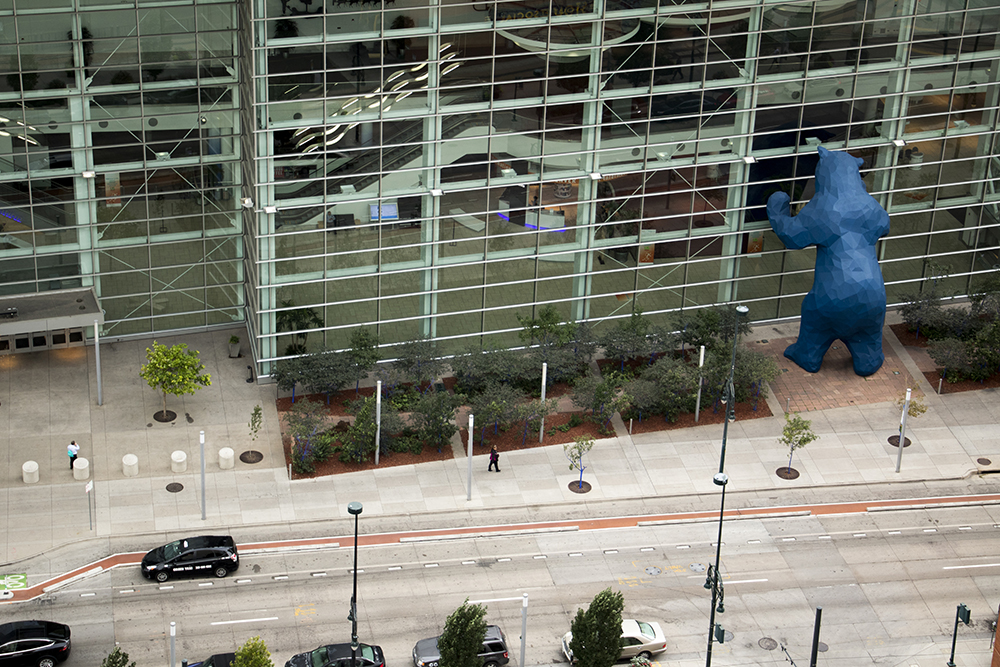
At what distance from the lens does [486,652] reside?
51469 millimetres

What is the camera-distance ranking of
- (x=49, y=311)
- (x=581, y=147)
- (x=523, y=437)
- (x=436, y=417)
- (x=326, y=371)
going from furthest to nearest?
(x=581, y=147)
(x=49, y=311)
(x=326, y=371)
(x=523, y=437)
(x=436, y=417)

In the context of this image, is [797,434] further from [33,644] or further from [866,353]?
[33,644]

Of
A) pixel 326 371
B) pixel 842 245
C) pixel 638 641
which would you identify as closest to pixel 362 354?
pixel 326 371

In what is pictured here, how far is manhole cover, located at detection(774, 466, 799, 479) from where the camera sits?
62812 mm

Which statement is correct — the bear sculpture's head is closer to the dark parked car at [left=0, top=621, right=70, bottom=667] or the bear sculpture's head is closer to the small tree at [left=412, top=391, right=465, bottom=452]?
the small tree at [left=412, top=391, right=465, bottom=452]

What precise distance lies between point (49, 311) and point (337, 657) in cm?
2228

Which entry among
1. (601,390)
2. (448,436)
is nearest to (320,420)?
(448,436)

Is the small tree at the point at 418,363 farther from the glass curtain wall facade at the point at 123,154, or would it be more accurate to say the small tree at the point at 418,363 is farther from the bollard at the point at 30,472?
the bollard at the point at 30,472

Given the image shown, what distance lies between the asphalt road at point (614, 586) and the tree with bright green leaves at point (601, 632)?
10.2ft

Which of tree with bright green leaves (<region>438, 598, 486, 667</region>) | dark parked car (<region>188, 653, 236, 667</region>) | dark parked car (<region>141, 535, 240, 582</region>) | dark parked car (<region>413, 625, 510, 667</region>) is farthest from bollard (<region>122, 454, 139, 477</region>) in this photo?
tree with bright green leaves (<region>438, 598, 486, 667</region>)

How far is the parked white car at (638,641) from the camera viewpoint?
2056 inches

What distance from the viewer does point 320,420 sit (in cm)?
6200

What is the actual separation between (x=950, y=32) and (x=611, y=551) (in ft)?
90.2

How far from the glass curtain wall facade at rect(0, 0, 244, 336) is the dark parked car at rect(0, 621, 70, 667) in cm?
1906
